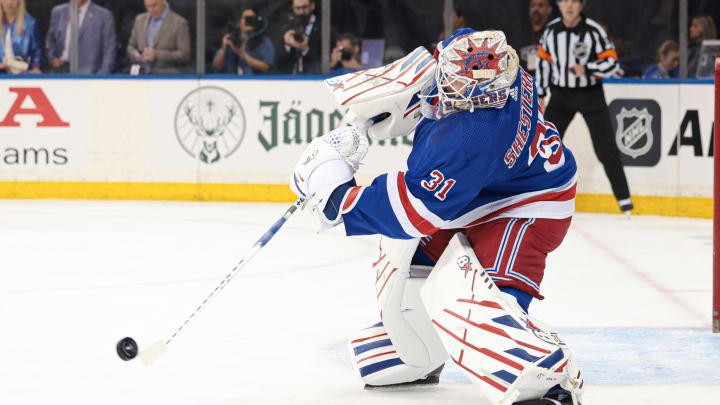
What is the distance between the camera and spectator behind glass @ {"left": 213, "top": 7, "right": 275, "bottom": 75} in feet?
26.9

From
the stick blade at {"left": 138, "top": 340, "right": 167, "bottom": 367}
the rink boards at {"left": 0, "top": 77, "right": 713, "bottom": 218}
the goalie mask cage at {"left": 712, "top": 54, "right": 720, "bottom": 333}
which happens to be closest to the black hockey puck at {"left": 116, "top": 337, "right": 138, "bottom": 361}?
the stick blade at {"left": 138, "top": 340, "right": 167, "bottom": 367}

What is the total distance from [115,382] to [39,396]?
0.23m

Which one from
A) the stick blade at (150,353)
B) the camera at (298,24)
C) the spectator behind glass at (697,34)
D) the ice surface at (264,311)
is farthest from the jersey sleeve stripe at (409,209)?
the camera at (298,24)

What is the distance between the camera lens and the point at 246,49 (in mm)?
8234

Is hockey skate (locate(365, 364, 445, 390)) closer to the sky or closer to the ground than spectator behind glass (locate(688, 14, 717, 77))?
closer to the ground

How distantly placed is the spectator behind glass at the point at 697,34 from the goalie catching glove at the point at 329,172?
16.8 feet

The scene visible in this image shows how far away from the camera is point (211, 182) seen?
8.17m

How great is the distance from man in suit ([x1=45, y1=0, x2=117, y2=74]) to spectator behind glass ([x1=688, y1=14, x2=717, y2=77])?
3.85 m

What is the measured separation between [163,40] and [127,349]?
18.1ft

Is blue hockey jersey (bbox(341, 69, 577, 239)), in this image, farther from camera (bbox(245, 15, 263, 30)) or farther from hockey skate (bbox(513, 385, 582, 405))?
camera (bbox(245, 15, 263, 30))

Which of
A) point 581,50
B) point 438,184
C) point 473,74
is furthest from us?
point 581,50

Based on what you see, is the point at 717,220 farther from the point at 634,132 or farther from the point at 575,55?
the point at 634,132

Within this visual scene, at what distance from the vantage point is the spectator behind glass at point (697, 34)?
24.4 feet

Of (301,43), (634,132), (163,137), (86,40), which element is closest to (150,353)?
(634,132)
